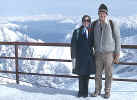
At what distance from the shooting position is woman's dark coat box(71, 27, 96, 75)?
20.2 feet

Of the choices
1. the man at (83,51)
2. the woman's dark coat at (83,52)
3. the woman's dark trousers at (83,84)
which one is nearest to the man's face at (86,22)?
the man at (83,51)

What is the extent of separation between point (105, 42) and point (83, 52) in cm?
55

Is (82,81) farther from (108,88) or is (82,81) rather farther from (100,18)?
(100,18)

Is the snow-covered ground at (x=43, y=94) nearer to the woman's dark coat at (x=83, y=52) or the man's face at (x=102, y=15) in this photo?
the woman's dark coat at (x=83, y=52)

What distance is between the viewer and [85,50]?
6172mm

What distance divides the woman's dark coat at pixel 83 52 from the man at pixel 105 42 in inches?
5.2

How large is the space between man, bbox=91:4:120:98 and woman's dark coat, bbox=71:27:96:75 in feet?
0.43

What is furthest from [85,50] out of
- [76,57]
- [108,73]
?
[108,73]

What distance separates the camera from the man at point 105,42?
5.90 meters

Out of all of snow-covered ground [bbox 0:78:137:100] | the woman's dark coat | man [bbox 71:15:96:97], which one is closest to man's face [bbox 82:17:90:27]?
man [bbox 71:15:96:97]

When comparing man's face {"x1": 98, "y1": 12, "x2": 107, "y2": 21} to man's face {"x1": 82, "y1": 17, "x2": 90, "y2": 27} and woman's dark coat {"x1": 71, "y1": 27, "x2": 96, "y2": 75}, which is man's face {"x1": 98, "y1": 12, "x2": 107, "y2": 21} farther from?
woman's dark coat {"x1": 71, "y1": 27, "x2": 96, "y2": 75}

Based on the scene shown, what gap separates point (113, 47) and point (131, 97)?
1397 mm

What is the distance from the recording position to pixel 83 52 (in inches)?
244

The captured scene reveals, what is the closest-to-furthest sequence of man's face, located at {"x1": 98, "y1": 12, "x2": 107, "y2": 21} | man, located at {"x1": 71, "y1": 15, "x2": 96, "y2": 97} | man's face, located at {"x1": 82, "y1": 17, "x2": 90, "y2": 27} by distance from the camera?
1. man's face, located at {"x1": 98, "y1": 12, "x2": 107, "y2": 21}
2. man's face, located at {"x1": 82, "y1": 17, "x2": 90, "y2": 27}
3. man, located at {"x1": 71, "y1": 15, "x2": 96, "y2": 97}
